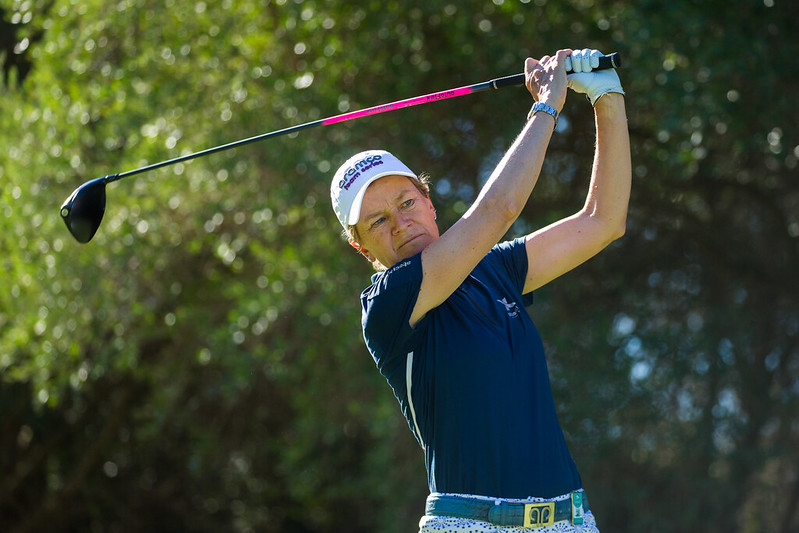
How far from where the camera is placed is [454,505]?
2.12 metres

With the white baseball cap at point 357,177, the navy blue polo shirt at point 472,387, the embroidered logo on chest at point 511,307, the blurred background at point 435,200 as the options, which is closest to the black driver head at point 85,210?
the white baseball cap at point 357,177

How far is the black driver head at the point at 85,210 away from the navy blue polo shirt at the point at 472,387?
1254 mm

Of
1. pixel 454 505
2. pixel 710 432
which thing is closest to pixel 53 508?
pixel 710 432

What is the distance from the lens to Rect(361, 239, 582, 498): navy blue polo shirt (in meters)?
2.11

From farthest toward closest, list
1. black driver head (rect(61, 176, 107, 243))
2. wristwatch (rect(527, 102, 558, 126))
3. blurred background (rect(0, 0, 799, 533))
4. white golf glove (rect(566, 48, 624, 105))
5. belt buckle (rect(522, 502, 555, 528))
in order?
1. blurred background (rect(0, 0, 799, 533))
2. black driver head (rect(61, 176, 107, 243))
3. white golf glove (rect(566, 48, 624, 105))
4. wristwatch (rect(527, 102, 558, 126))
5. belt buckle (rect(522, 502, 555, 528))

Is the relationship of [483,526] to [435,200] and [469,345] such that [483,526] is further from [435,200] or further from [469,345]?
[435,200]

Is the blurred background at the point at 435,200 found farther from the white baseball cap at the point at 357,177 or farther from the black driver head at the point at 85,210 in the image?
the white baseball cap at the point at 357,177

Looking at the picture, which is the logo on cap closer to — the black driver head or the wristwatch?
the wristwatch

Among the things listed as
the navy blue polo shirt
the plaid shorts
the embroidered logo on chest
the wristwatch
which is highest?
the wristwatch

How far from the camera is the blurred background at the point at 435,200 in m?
5.91

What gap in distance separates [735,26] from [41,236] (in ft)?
13.7

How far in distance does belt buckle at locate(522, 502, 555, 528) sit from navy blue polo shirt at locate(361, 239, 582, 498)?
0.03 m

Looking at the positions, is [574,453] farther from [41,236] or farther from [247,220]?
[41,236]

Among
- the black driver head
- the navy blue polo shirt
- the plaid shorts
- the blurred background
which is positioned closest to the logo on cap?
the navy blue polo shirt
